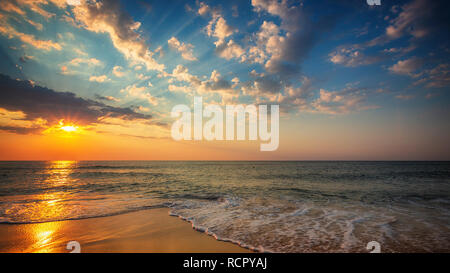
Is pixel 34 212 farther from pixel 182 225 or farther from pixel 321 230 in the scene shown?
pixel 321 230

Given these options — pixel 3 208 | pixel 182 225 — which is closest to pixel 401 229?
pixel 182 225

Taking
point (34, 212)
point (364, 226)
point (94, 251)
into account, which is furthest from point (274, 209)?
point (34, 212)

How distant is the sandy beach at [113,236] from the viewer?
5164 millimetres

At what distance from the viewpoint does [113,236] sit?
591 centimetres

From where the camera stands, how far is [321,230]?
661 cm

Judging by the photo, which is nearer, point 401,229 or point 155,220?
point 401,229

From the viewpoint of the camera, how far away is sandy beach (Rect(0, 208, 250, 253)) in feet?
16.9
